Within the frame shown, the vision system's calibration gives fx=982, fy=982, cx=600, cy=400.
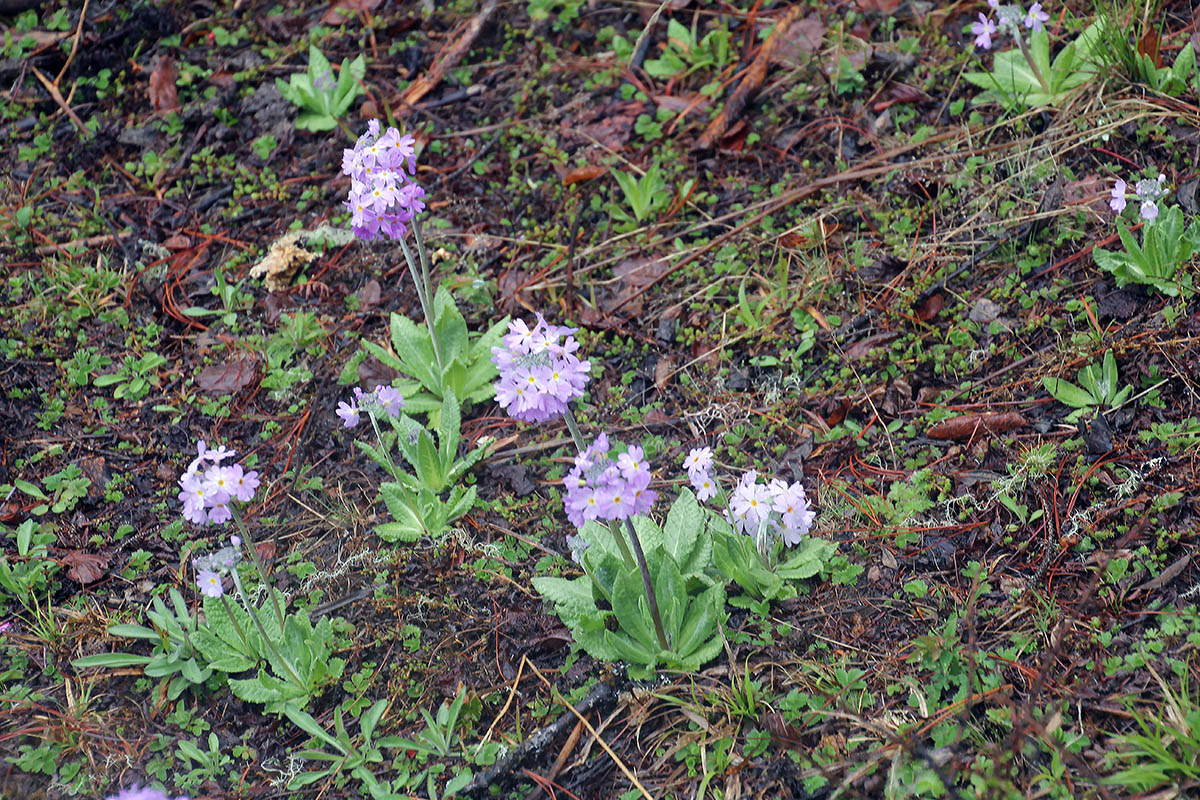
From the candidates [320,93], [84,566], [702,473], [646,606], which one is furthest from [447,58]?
[646,606]

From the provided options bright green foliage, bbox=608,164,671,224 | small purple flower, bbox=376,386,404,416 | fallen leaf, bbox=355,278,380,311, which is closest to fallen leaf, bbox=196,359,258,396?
fallen leaf, bbox=355,278,380,311

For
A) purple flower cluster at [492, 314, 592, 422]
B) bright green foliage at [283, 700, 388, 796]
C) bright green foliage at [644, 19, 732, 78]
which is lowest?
bright green foliage at [283, 700, 388, 796]

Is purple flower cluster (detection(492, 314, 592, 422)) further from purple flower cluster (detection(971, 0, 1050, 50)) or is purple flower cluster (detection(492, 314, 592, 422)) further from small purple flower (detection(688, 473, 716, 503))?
purple flower cluster (detection(971, 0, 1050, 50))

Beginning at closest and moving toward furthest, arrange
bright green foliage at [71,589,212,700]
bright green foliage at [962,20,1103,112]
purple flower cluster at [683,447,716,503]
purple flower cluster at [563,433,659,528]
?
purple flower cluster at [563,433,659,528] → purple flower cluster at [683,447,716,503] → bright green foliage at [71,589,212,700] → bright green foliage at [962,20,1103,112]

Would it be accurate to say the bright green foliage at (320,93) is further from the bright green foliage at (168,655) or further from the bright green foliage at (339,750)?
the bright green foliage at (339,750)

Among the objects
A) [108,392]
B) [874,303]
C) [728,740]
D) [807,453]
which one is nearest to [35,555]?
[108,392]

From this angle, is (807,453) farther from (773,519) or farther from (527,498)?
(527,498)

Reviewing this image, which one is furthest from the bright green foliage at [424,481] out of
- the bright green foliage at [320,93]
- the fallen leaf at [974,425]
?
the bright green foliage at [320,93]
